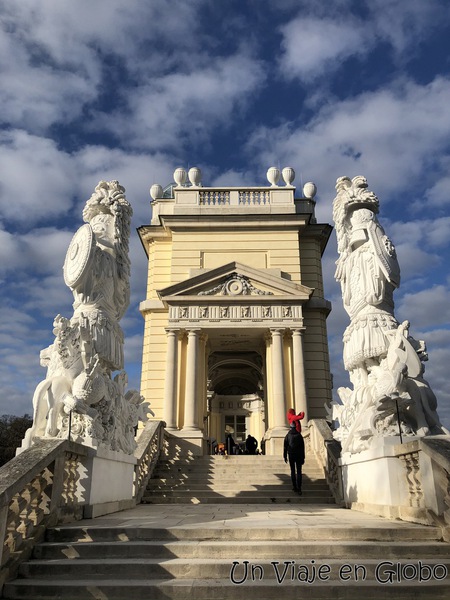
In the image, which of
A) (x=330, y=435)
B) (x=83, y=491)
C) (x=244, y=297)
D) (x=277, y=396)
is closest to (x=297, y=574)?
(x=83, y=491)

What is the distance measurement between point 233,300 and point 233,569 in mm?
14221

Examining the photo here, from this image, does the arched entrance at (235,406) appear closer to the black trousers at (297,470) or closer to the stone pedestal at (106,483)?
the black trousers at (297,470)

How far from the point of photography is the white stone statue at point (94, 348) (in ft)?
21.5

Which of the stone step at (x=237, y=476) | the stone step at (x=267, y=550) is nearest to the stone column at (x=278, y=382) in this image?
the stone step at (x=237, y=476)

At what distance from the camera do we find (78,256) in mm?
7527

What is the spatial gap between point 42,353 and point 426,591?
5848mm

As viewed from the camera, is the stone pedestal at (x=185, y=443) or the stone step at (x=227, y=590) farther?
the stone pedestal at (x=185, y=443)

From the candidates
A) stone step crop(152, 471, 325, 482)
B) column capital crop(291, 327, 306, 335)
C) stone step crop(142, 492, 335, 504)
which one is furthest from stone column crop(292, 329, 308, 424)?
stone step crop(142, 492, 335, 504)

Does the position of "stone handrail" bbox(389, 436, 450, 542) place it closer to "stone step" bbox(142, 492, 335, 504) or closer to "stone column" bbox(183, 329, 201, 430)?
"stone step" bbox(142, 492, 335, 504)

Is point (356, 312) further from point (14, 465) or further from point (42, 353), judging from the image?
point (14, 465)

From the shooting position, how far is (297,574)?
12.9 feet

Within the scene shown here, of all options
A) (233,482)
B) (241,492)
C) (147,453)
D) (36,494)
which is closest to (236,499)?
(241,492)

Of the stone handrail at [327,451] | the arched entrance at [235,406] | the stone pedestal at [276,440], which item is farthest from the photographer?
the arched entrance at [235,406]

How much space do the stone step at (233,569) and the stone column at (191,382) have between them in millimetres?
12440
